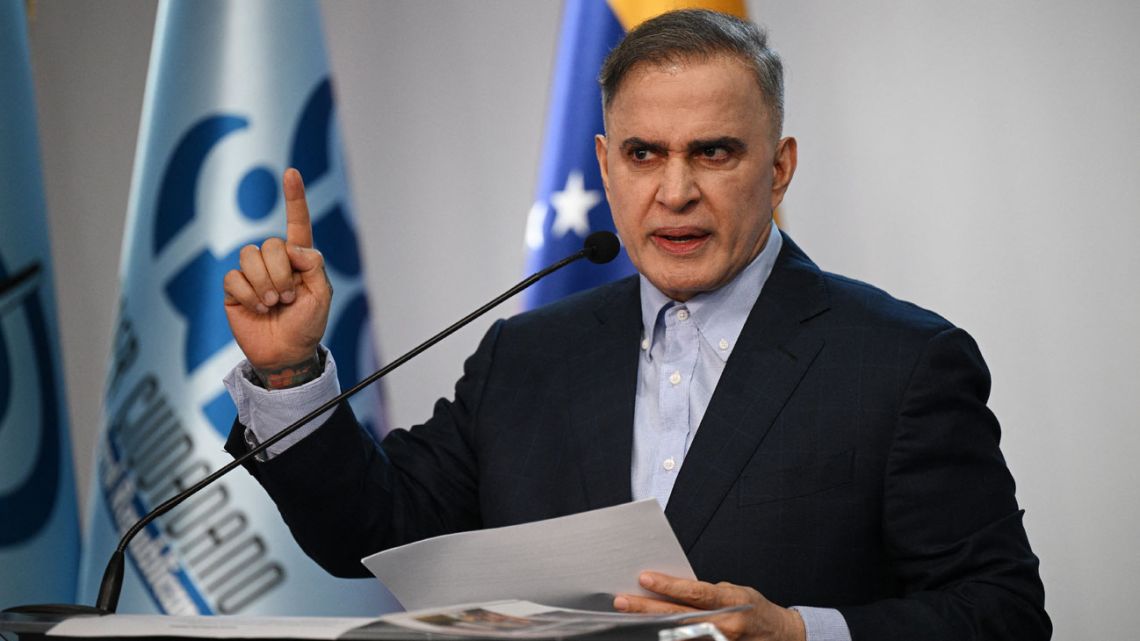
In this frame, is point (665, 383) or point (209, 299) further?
point (209, 299)

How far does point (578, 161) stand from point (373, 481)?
4.30 feet

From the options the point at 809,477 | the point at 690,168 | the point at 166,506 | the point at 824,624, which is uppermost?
the point at 690,168

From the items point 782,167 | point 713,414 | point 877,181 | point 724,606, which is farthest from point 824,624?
point 877,181

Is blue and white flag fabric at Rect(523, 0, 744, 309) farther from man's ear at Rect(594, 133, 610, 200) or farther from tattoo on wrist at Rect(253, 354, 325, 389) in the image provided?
tattoo on wrist at Rect(253, 354, 325, 389)

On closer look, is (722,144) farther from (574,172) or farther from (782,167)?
(574,172)

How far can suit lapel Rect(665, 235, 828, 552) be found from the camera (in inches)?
59.9

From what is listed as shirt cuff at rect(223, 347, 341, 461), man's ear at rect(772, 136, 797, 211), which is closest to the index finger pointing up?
shirt cuff at rect(223, 347, 341, 461)

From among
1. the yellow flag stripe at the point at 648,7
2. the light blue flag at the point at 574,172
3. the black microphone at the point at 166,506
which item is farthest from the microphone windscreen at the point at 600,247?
the yellow flag stripe at the point at 648,7

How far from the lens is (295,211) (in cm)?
144

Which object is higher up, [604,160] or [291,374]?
[604,160]

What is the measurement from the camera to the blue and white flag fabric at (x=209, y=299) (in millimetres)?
2494

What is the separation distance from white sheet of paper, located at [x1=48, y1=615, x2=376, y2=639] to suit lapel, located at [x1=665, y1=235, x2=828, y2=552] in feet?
2.10

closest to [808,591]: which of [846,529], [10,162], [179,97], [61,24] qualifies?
[846,529]

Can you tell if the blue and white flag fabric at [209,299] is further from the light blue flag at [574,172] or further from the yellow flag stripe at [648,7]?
the yellow flag stripe at [648,7]
